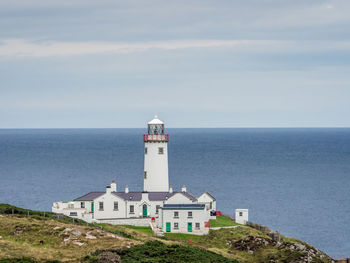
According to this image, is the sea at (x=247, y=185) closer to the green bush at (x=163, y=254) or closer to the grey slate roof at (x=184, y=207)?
the grey slate roof at (x=184, y=207)

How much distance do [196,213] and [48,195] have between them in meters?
49.0

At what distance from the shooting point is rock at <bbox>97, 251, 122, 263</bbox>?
39625 millimetres

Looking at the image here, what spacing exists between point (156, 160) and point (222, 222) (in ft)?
36.3

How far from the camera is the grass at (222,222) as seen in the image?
62.7m

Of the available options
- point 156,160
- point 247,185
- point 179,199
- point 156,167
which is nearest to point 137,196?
Result: point 179,199

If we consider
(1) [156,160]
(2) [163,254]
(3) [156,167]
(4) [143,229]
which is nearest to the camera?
(2) [163,254]

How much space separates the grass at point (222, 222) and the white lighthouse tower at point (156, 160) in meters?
7.32

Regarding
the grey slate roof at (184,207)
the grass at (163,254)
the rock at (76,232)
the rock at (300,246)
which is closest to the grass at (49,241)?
the rock at (76,232)

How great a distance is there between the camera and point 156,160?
69.9 m

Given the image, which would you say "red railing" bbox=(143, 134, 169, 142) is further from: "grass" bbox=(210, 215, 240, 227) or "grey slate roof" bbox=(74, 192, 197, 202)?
"grass" bbox=(210, 215, 240, 227)

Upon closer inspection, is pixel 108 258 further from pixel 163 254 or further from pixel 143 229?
pixel 143 229

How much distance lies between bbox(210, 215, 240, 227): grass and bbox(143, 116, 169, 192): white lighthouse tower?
288 inches

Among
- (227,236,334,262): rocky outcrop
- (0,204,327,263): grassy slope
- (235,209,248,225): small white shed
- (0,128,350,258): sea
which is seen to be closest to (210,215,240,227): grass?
(235,209,248,225): small white shed

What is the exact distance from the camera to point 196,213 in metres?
60.1
